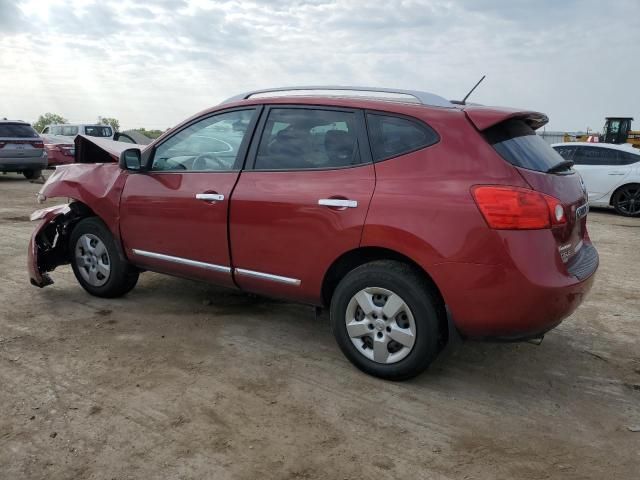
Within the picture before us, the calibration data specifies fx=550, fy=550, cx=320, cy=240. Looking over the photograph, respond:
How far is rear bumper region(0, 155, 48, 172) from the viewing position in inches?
565

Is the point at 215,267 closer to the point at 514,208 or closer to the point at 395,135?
the point at 395,135

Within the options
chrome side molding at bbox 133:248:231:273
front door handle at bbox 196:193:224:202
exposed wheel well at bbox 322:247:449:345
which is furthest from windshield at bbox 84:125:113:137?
exposed wheel well at bbox 322:247:449:345

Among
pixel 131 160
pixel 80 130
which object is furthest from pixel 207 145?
pixel 80 130

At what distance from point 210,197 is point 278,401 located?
155cm

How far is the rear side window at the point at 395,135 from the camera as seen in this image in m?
3.22

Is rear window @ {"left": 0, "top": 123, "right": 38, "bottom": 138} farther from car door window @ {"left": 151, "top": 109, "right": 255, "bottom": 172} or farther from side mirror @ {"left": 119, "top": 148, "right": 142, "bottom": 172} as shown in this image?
car door window @ {"left": 151, "top": 109, "right": 255, "bottom": 172}

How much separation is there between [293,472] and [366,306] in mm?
1115

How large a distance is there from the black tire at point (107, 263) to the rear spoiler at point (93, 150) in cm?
58

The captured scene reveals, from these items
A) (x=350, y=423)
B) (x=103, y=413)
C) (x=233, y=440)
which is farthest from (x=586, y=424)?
(x=103, y=413)

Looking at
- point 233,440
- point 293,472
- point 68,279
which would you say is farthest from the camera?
point 68,279

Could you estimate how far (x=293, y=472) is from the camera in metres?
2.50

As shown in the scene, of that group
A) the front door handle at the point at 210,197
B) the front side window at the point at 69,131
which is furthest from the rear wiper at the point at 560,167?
the front side window at the point at 69,131

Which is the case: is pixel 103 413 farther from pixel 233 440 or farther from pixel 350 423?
pixel 350 423

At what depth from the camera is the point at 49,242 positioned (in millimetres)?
4980
